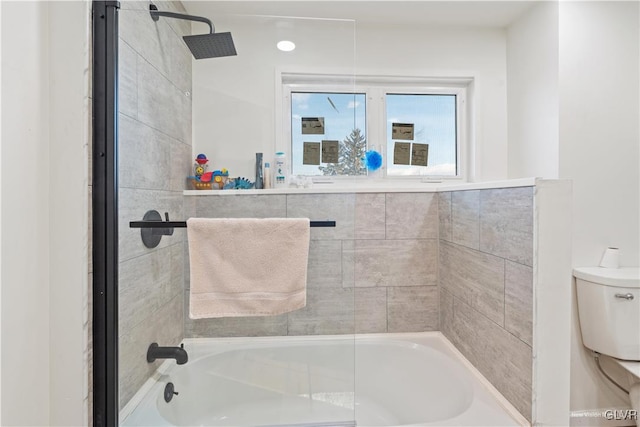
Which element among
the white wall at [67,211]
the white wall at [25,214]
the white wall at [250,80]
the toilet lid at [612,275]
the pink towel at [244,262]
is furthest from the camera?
the toilet lid at [612,275]

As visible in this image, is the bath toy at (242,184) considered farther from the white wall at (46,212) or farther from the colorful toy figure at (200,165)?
the white wall at (46,212)

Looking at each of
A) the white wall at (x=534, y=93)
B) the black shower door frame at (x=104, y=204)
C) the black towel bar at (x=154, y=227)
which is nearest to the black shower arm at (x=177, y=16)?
the black shower door frame at (x=104, y=204)

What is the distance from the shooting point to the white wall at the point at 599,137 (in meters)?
1.77

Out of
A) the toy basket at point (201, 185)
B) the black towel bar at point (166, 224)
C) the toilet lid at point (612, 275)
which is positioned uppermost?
the toy basket at point (201, 185)

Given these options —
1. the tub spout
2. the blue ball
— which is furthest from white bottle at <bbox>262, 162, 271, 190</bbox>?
the blue ball

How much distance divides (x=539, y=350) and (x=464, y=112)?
158 cm

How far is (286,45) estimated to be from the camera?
128 centimetres

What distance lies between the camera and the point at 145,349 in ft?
4.01

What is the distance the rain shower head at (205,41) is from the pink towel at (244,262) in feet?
2.04

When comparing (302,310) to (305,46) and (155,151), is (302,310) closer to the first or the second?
(155,151)

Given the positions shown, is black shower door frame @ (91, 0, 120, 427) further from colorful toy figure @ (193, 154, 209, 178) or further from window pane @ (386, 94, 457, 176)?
window pane @ (386, 94, 457, 176)

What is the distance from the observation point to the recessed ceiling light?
1.27 m

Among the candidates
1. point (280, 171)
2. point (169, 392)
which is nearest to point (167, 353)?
point (169, 392)

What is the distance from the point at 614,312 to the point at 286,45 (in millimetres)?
1913
